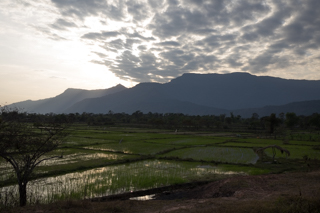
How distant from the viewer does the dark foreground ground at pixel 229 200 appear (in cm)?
859

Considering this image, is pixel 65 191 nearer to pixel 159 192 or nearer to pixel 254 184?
pixel 159 192

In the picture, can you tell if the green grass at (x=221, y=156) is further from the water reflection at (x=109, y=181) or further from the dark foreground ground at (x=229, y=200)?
the dark foreground ground at (x=229, y=200)

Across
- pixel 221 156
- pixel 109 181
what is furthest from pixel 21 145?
pixel 221 156

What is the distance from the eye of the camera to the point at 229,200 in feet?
35.6

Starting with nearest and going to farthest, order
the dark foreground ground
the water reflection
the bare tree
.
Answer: the dark foreground ground → the bare tree → the water reflection

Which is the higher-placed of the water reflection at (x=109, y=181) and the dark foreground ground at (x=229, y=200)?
the dark foreground ground at (x=229, y=200)

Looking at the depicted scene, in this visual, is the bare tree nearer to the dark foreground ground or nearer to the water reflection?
the water reflection

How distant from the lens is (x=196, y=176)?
17328mm

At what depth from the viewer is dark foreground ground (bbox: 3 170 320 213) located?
8.59 meters

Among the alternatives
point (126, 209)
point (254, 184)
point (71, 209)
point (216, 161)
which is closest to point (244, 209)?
point (126, 209)

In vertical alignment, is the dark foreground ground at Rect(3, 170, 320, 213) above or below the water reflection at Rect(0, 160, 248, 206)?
above

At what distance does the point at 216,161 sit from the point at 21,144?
1904 cm

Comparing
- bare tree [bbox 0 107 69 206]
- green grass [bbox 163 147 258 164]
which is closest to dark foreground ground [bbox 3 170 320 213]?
bare tree [bbox 0 107 69 206]

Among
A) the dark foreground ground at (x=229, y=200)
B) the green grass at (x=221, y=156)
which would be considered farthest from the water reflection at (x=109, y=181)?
the green grass at (x=221, y=156)
